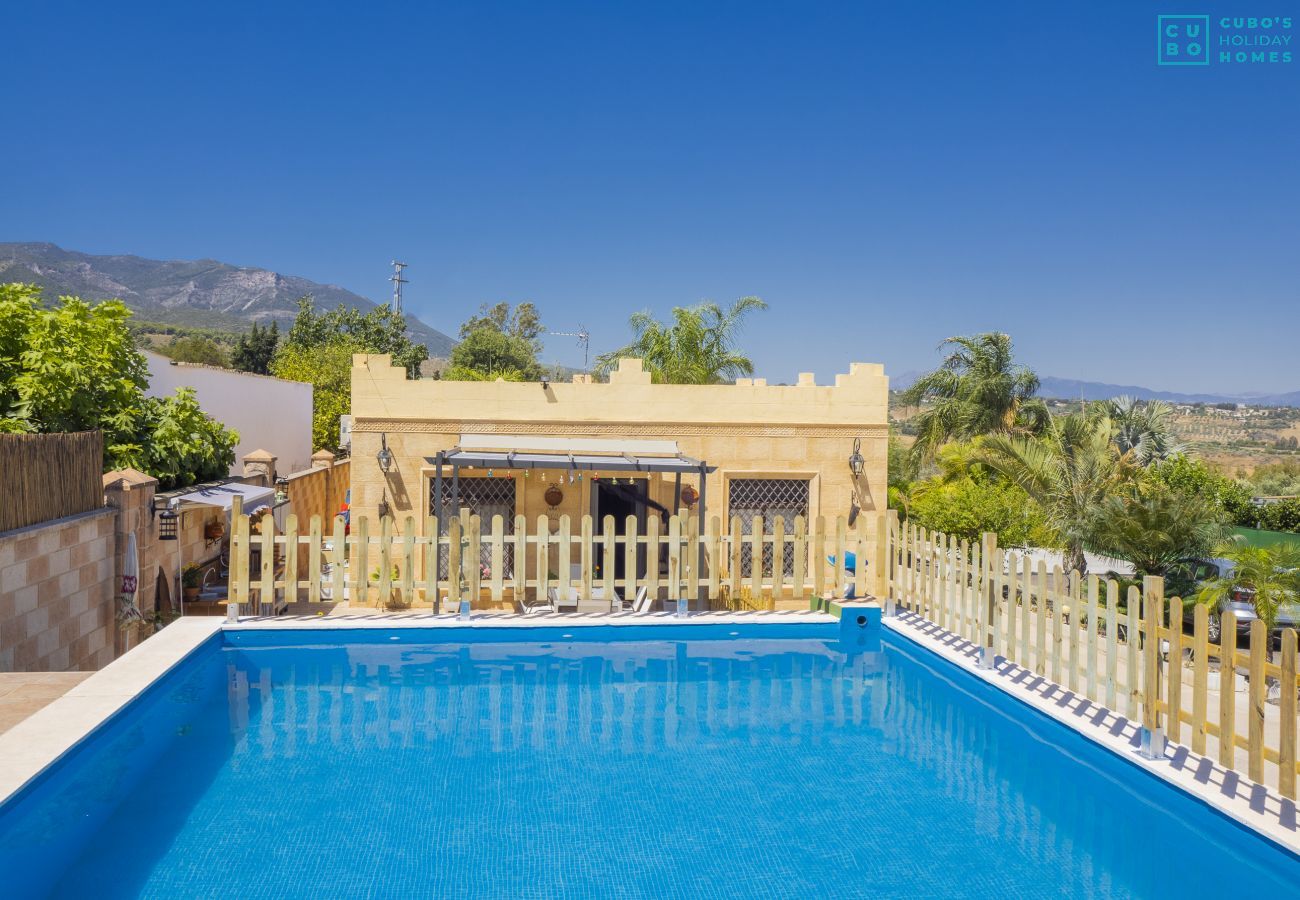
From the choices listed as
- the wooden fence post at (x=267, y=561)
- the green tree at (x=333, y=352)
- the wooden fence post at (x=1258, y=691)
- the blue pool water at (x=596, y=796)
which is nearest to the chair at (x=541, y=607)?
the blue pool water at (x=596, y=796)

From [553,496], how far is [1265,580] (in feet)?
33.4

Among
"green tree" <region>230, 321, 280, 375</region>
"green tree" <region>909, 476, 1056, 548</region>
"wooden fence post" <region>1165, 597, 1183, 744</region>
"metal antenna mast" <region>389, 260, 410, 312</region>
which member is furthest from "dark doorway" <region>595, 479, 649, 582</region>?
"metal antenna mast" <region>389, 260, 410, 312</region>

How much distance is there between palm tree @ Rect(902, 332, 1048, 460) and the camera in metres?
24.6

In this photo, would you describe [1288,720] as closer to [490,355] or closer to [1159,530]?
[1159,530]

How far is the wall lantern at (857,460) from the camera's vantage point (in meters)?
14.3

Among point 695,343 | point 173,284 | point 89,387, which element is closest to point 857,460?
point 89,387

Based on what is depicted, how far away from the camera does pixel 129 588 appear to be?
920cm

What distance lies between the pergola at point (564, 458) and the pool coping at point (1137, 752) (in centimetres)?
467

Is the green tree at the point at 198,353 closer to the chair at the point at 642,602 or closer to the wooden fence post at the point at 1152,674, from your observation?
the chair at the point at 642,602

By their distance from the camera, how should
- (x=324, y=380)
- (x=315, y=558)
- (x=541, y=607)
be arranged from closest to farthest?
1. (x=315, y=558)
2. (x=541, y=607)
3. (x=324, y=380)

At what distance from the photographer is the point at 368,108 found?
46.0m

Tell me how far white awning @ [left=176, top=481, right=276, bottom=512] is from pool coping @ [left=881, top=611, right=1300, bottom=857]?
30.6 ft

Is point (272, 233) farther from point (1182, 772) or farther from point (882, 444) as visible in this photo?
point (1182, 772)

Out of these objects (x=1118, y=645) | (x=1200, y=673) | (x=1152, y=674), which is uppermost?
(x=1200, y=673)
